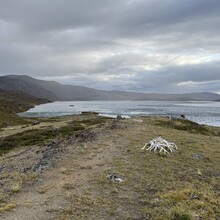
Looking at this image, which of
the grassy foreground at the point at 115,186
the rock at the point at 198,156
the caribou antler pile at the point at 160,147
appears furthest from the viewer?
the caribou antler pile at the point at 160,147

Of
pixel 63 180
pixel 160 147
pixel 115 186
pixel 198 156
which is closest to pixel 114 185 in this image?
pixel 115 186

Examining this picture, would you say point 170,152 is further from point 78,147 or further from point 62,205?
point 62,205

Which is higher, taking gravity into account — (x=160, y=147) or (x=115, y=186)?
(x=160, y=147)

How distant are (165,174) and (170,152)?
5841mm

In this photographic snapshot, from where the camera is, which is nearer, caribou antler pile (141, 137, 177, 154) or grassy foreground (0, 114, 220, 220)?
grassy foreground (0, 114, 220, 220)

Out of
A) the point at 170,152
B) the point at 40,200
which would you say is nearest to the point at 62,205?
the point at 40,200

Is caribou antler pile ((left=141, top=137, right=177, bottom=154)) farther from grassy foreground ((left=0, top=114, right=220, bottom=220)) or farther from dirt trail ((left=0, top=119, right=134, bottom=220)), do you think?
dirt trail ((left=0, top=119, right=134, bottom=220))

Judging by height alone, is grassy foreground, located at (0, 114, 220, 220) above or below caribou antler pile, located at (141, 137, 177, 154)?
below

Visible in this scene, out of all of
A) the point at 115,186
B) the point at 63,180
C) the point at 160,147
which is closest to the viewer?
the point at 115,186

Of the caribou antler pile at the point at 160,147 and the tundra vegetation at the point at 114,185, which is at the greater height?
the caribou antler pile at the point at 160,147

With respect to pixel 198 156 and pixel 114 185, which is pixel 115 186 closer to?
pixel 114 185

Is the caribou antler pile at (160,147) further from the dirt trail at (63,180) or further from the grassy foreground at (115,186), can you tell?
the dirt trail at (63,180)

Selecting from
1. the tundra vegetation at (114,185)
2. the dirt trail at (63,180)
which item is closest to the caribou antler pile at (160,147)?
the tundra vegetation at (114,185)

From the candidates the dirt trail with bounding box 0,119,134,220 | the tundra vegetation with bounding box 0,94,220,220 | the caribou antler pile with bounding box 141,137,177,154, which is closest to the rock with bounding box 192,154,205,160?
the tundra vegetation with bounding box 0,94,220,220
